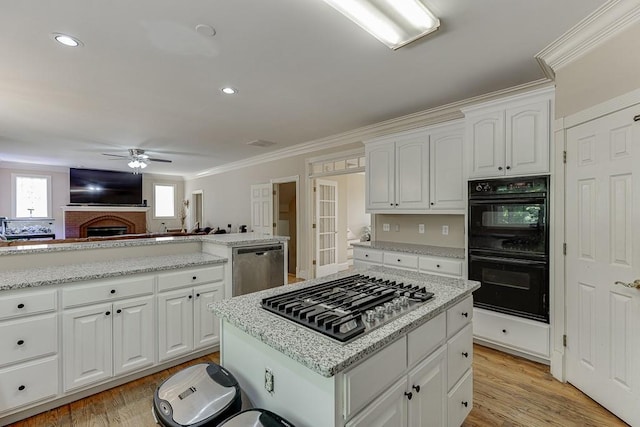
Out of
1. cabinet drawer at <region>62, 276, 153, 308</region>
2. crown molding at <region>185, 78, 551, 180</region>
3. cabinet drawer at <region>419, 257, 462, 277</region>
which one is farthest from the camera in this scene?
crown molding at <region>185, 78, 551, 180</region>

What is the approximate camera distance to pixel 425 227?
392 centimetres

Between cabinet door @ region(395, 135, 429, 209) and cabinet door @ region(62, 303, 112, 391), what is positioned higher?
cabinet door @ region(395, 135, 429, 209)

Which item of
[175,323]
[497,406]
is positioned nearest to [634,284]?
[497,406]

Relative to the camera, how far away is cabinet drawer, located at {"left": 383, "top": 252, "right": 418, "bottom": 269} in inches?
133

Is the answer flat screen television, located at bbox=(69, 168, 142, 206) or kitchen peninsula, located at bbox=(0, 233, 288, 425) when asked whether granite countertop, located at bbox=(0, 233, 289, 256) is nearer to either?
kitchen peninsula, located at bbox=(0, 233, 288, 425)

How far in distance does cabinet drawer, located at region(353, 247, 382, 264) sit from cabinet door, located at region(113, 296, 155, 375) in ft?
8.11

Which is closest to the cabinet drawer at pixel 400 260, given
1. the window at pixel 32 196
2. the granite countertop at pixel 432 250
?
the granite countertop at pixel 432 250

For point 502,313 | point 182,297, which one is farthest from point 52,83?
point 502,313

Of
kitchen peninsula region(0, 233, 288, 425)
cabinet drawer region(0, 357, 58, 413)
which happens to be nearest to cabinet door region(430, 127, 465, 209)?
kitchen peninsula region(0, 233, 288, 425)

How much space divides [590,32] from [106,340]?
415 centimetres

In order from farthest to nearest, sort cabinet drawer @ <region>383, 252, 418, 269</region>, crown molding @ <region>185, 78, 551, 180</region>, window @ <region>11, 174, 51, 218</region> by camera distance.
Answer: window @ <region>11, 174, 51, 218</region> → cabinet drawer @ <region>383, 252, 418, 269</region> → crown molding @ <region>185, 78, 551, 180</region>

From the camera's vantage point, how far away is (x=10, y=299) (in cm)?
186

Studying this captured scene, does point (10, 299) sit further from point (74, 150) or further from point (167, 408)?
point (74, 150)

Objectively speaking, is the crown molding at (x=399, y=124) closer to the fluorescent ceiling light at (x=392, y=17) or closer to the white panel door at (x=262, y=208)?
the white panel door at (x=262, y=208)
